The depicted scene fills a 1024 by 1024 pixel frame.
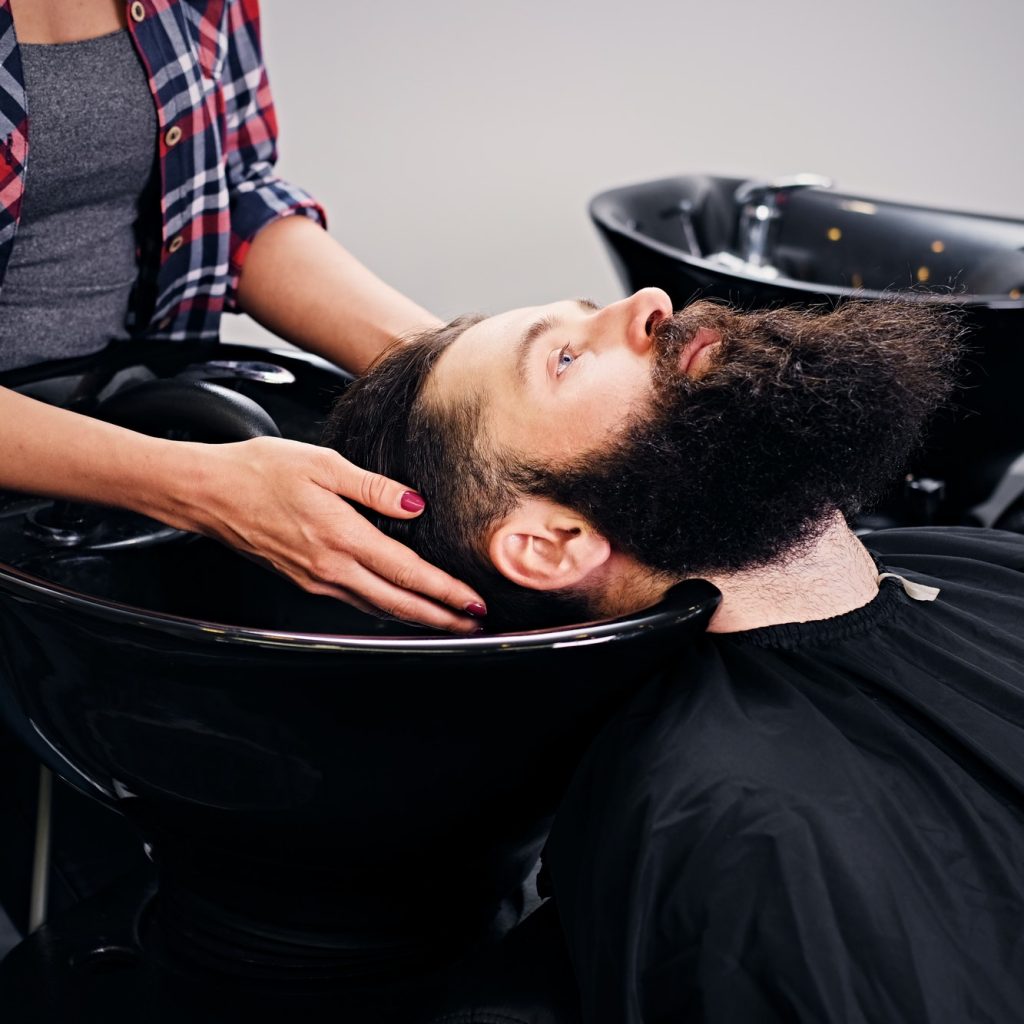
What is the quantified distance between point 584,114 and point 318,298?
165 centimetres

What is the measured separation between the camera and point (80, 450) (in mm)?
1166

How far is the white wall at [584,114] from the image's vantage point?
2.74 m

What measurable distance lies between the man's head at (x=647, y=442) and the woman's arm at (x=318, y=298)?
1.14 ft

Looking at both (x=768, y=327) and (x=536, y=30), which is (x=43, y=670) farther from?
(x=536, y=30)

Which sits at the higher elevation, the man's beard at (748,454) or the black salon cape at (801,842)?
the man's beard at (748,454)

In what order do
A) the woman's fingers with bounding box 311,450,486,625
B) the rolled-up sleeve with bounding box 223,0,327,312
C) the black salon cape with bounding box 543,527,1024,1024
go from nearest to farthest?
the black salon cape with bounding box 543,527,1024,1024, the woman's fingers with bounding box 311,450,486,625, the rolled-up sleeve with bounding box 223,0,327,312

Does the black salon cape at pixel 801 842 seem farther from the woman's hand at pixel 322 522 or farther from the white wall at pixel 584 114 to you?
the white wall at pixel 584 114

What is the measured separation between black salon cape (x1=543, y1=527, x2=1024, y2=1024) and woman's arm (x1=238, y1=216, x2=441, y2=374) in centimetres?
67

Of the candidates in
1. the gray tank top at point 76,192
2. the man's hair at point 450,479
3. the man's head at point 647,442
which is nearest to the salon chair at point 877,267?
the man's head at point 647,442

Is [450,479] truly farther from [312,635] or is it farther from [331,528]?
[312,635]

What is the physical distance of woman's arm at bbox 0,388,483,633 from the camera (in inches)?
42.9

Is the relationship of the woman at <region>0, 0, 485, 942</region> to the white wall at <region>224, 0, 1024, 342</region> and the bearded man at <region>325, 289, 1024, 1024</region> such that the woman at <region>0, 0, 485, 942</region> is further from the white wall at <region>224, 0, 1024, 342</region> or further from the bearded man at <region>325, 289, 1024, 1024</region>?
the white wall at <region>224, 0, 1024, 342</region>

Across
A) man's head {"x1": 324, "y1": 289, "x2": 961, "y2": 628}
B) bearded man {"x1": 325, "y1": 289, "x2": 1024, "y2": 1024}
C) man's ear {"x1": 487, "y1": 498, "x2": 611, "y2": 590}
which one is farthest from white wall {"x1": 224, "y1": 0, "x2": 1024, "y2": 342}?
man's ear {"x1": 487, "y1": 498, "x2": 611, "y2": 590}

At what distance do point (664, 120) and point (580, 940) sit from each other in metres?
2.55
